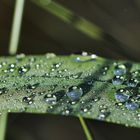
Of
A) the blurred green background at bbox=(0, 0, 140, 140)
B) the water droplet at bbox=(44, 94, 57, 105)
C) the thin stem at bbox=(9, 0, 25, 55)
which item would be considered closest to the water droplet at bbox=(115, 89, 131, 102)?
the water droplet at bbox=(44, 94, 57, 105)

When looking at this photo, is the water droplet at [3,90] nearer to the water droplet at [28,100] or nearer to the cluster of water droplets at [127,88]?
the water droplet at [28,100]

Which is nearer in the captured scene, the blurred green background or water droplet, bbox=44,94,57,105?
water droplet, bbox=44,94,57,105

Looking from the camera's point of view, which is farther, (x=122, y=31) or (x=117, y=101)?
(x=122, y=31)

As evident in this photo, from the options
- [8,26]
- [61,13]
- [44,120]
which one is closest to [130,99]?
[61,13]

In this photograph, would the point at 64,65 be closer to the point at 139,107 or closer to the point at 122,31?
the point at 139,107

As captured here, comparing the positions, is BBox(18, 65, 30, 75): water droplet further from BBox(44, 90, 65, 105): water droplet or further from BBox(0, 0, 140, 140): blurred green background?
BBox(0, 0, 140, 140): blurred green background

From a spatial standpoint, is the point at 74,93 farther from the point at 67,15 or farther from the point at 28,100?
the point at 67,15

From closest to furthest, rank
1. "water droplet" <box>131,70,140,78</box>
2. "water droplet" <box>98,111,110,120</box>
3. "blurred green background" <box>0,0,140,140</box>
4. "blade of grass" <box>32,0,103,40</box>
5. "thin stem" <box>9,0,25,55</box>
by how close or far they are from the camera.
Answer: "water droplet" <box>98,111,110,120</box>
"water droplet" <box>131,70,140,78</box>
"thin stem" <box>9,0,25,55</box>
"blade of grass" <box>32,0,103,40</box>
"blurred green background" <box>0,0,140,140</box>

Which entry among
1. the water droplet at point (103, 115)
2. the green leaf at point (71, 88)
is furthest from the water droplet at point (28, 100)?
the water droplet at point (103, 115)
